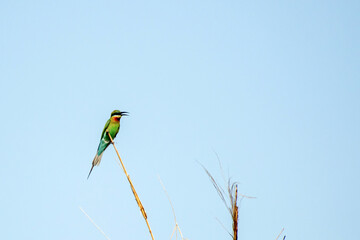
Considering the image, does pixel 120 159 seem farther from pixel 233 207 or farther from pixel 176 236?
pixel 233 207

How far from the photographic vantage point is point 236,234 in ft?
4.69

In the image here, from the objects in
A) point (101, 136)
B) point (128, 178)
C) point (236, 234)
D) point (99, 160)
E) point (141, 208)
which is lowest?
point (236, 234)

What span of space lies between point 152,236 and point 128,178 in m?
0.37

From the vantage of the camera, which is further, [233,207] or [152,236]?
[152,236]

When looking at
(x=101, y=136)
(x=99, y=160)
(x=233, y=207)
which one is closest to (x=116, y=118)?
(x=101, y=136)

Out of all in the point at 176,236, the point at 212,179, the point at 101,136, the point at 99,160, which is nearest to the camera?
the point at 212,179

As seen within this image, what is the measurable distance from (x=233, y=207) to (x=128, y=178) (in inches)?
27.1

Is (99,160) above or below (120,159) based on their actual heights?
above

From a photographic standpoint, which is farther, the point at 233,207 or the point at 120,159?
the point at 120,159

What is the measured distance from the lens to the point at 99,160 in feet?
19.1

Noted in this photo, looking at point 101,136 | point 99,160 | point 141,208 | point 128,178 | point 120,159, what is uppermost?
point 101,136

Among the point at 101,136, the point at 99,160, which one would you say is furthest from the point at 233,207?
the point at 101,136

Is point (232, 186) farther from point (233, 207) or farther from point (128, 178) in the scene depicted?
point (128, 178)

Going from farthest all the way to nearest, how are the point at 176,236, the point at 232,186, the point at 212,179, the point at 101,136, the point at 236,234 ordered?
the point at 101,136 → the point at 176,236 → the point at 212,179 → the point at 232,186 → the point at 236,234
